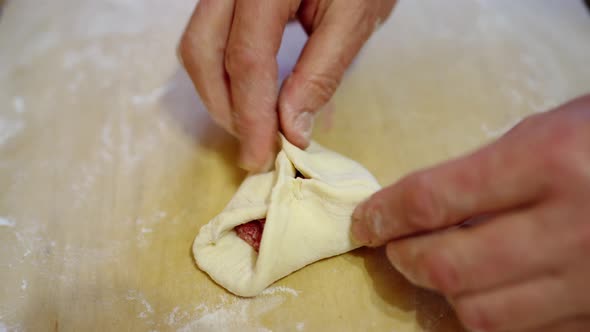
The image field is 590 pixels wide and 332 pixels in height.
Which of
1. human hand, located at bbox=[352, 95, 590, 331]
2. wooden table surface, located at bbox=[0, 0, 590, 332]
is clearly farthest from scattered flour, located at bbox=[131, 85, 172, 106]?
human hand, located at bbox=[352, 95, 590, 331]

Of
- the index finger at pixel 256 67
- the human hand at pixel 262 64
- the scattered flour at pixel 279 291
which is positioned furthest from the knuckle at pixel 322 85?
the scattered flour at pixel 279 291

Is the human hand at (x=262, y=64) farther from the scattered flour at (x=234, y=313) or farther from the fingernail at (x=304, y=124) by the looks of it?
the scattered flour at (x=234, y=313)

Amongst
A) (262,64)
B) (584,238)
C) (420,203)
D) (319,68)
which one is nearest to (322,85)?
(319,68)

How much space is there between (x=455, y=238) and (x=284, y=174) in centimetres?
58

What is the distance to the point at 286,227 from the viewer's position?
1.33m

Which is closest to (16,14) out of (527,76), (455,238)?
(455,238)

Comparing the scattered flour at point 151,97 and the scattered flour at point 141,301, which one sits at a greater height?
the scattered flour at point 151,97

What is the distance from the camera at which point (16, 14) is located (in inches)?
87.3

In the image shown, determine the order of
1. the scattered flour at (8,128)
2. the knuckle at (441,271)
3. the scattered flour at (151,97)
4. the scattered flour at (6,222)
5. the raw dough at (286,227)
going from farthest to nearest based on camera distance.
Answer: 1. the scattered flour at (151,97)
2. the scattered flour at (8,128)
3. the scattered flour at (6,222)
4. the raw dough at (286,227)
5. the knuckle at (441,271)

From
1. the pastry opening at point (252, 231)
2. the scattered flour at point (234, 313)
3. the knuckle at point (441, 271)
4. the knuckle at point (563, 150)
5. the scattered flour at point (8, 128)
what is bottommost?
the scattered flour at point (8, 128)

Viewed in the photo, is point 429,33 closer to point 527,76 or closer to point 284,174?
point 527,76

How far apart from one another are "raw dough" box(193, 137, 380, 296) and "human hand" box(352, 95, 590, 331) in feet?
1.09

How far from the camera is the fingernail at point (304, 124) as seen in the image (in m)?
1.43

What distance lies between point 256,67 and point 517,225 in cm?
88
